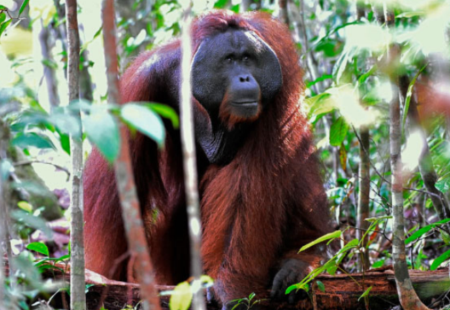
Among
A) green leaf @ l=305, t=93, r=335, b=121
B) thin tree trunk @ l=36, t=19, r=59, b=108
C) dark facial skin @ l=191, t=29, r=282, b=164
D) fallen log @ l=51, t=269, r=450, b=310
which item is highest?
thin tree trunk @ l=36, t=19, r=59, b=108

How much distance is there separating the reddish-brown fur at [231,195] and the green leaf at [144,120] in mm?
1946

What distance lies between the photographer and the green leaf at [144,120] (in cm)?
127

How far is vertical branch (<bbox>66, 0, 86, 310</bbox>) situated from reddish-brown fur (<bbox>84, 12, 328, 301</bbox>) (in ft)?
4.01

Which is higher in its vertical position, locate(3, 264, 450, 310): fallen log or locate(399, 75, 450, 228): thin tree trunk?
locate(399, 75, 450, 228): thin tree trunk

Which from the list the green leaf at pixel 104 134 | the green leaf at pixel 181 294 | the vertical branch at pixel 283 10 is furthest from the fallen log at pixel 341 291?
the vertical branch at pixel 283 10

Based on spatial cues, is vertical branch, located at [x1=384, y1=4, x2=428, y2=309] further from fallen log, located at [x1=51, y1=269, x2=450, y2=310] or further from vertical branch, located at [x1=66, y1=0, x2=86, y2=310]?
vertical branch, located at [x1=66, y1=0, x2=86, y2=310]

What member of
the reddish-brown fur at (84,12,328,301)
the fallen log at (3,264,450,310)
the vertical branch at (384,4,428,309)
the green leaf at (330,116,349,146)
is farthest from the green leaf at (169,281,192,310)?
the green leaf at (330,116,349,146)

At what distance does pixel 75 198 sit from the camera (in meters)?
2.12

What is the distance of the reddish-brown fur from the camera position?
328 centimetres

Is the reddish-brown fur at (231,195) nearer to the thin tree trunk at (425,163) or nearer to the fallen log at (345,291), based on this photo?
the fallen log at (345,291)

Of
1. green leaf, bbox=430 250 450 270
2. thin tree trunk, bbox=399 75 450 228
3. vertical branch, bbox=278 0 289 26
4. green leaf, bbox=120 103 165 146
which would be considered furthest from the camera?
vertical branch, bbox=278 0 289 26

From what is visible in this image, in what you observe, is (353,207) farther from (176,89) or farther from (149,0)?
(149,0)

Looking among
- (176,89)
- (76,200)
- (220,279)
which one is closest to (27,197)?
(176,89)

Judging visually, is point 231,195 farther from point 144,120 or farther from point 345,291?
point 144,120
